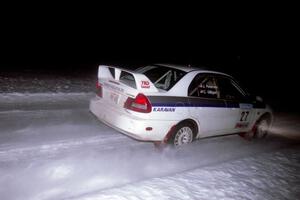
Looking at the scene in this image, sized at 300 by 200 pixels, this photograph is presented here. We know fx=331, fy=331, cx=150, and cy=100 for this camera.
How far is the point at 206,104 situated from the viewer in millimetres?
6602

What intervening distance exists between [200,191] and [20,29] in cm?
3296

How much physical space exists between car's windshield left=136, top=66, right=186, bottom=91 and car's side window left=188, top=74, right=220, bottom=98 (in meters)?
0.32

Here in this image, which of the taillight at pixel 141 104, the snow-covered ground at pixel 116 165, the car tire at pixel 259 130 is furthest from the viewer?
the car tire at pixel 259 130

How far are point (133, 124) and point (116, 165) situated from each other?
76 cm

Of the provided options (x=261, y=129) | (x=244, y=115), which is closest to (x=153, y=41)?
(x=261, y=129)

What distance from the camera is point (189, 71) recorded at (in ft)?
21.3

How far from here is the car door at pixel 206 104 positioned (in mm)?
6418

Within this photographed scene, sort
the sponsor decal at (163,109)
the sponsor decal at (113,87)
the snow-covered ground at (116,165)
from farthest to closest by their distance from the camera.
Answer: the sponsor decal at (113,87)
the sponsor decal at (163,109)
the snow-covered ground at (116,165)

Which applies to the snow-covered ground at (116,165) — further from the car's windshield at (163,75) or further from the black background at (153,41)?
the black background at (153,41)

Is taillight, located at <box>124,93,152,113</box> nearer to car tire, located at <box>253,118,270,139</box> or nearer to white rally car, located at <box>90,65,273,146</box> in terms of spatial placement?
white rally car, located at <box>90,65,273,146</box>

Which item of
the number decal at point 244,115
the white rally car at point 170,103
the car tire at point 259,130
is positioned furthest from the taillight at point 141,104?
the car tire at point 259,130

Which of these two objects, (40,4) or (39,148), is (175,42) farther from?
(39,148)

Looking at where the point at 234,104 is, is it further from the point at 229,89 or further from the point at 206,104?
the point at 206,104

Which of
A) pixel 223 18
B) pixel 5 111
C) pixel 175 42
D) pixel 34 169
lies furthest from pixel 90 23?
pixel 34 169
